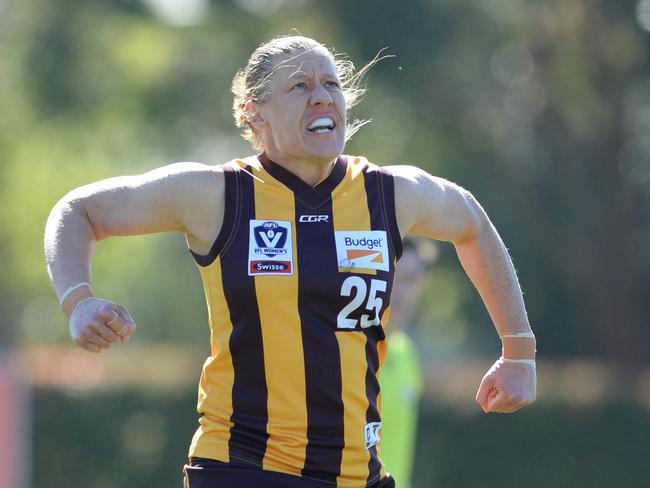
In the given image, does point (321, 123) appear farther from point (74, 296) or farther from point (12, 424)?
point (12, 424)

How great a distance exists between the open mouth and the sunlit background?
7.85 metres

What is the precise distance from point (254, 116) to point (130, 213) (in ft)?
2.16

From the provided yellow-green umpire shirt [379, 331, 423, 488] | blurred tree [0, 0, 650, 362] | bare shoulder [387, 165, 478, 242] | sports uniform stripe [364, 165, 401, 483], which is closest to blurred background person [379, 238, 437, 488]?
yellow-green umpire shirt [379, 331, 423, 488]

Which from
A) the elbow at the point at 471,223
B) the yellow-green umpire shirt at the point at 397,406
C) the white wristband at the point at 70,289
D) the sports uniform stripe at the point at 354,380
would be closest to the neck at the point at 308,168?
the sports uniform stripe at the point at 354,380

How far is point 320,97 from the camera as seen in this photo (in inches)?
164

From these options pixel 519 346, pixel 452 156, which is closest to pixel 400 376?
pixel 519 346

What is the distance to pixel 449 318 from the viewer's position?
25.5 m

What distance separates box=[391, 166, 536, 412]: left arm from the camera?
4309 mm

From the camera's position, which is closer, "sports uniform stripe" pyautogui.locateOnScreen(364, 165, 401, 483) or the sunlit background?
"sports uniform stripe" pyautogui.locateOnScreen(364, 165, 401, 483)

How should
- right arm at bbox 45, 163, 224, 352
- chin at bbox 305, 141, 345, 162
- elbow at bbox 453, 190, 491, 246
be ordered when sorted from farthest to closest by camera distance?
elbow at bbox 453, 190, 491, 246, chin at bbox 305, 141, 345, 162, right arm at bbox 45, 163, 224, 352

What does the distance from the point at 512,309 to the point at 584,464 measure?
7376 millimetres

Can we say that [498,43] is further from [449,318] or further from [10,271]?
[10,271]

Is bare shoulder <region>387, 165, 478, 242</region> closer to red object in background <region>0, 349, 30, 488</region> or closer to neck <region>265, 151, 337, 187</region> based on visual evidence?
neck <region>265, 151, 337, 187</region>

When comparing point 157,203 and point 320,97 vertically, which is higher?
point 320,97
